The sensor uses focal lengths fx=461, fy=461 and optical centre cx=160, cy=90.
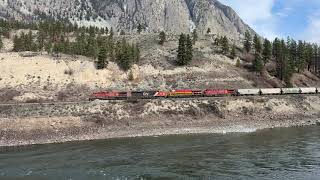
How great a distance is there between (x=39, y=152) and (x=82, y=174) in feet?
55.9

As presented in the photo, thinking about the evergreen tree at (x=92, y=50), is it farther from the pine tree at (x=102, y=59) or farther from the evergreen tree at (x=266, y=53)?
the evergreen tree at (x=266, y=53)

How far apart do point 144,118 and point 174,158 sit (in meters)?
34.3

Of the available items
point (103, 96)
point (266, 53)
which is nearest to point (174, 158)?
point (103, 96)

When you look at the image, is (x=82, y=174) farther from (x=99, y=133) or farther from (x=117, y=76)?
(x=117, y=76)

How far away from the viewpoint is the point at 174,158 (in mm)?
56688

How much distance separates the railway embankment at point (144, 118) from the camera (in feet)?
261

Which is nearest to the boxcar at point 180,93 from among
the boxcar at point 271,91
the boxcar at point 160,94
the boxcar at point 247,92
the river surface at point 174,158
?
the boxcar at point 160,94

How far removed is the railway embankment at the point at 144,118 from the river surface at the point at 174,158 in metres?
7.79

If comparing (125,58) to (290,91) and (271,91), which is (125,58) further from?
(290,91)

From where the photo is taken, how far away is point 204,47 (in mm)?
152375

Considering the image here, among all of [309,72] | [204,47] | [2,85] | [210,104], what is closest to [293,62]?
[309,72]

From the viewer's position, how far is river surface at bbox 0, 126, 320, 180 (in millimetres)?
47562

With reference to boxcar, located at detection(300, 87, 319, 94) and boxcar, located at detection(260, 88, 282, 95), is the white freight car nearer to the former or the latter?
boxcar, located at detection(300, 87, 319, 94)

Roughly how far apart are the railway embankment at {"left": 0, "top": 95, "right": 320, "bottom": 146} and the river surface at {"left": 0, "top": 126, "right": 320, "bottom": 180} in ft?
25.6
